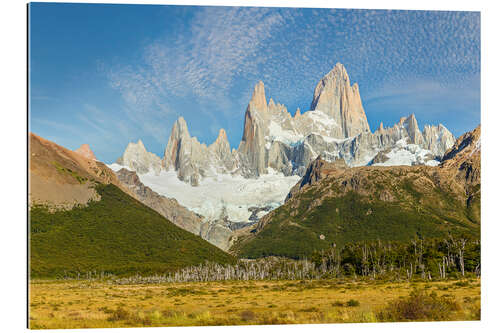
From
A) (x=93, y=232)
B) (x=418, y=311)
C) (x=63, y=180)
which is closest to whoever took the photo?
(x=418, y=311)

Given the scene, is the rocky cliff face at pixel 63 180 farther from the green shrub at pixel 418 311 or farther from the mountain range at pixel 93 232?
the green shrub at pixel 418 311

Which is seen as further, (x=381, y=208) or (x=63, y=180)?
(x=381, y=208)

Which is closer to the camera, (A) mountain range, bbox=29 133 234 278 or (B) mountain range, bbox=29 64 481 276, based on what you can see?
(A) mountain range, bbox=29 133 234 278

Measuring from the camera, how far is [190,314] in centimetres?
2008

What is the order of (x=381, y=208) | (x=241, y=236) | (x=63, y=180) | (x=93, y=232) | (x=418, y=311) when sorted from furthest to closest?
(x=241, y=236), (x=381, y=208), (x=63, y=180), (x=93, y=232), (x=418, y=311)

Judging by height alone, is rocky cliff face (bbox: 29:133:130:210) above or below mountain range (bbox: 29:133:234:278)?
above

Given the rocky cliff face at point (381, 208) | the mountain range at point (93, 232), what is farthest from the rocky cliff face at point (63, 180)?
the rocky cliff face at point (381, 208)

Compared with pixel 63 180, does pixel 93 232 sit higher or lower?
lower

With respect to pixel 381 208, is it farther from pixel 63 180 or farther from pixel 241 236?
pixel 63 180

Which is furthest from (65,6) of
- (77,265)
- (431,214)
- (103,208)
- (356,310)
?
(431,214)

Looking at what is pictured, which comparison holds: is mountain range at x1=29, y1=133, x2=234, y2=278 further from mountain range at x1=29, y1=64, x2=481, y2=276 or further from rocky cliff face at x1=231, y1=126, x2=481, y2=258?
rocky cliff face at x1=231, y1=126, x2=481, y2=258

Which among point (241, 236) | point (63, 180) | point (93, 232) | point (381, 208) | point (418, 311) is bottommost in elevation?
point (241, 236)

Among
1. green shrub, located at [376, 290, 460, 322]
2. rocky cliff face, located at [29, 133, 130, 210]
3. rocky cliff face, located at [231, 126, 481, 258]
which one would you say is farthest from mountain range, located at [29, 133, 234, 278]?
green shrub, located at [376, 290, 460, 322]

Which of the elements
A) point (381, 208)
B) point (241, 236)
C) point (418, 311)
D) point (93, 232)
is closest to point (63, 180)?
point (93, 232)
